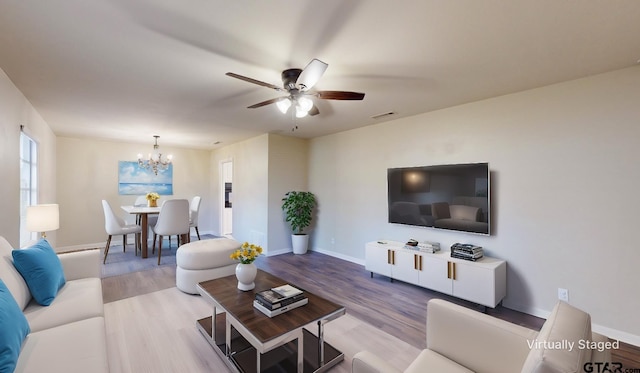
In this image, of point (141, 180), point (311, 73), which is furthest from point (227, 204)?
point (311, 73)

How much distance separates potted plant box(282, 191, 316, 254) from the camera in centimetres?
521

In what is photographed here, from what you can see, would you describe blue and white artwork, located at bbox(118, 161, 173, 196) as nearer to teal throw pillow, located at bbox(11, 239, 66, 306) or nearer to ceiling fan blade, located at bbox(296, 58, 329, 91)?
teal throw pillow, located at bbox(11, 239, 66, 306)

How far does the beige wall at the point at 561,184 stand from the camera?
237cm

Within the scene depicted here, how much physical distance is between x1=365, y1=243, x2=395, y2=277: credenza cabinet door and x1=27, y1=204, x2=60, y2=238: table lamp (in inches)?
150

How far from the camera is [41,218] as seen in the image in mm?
2799

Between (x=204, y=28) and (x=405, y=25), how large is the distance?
1.38 m

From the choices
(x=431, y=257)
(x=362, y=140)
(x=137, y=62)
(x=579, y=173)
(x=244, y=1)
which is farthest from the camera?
(x=362, y=140)

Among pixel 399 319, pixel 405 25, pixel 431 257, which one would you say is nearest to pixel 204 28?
pixel 405 25

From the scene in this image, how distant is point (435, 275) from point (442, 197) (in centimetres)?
99

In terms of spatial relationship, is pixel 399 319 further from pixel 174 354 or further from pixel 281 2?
pixel 281 2

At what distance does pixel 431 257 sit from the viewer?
3230 millimetres

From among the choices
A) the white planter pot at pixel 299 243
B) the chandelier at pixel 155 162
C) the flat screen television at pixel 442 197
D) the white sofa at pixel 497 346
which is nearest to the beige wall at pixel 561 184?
the flat screen television at pixel 442 197

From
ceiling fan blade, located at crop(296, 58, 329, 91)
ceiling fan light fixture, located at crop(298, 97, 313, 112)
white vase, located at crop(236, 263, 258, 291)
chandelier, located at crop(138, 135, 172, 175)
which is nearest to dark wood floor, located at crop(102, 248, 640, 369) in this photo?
white vase, located at crop(236, 263, 258, 291)

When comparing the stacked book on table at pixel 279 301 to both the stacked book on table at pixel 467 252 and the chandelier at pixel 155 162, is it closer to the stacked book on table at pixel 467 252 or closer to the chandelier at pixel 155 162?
the stacked book on table at pixel 467 252
